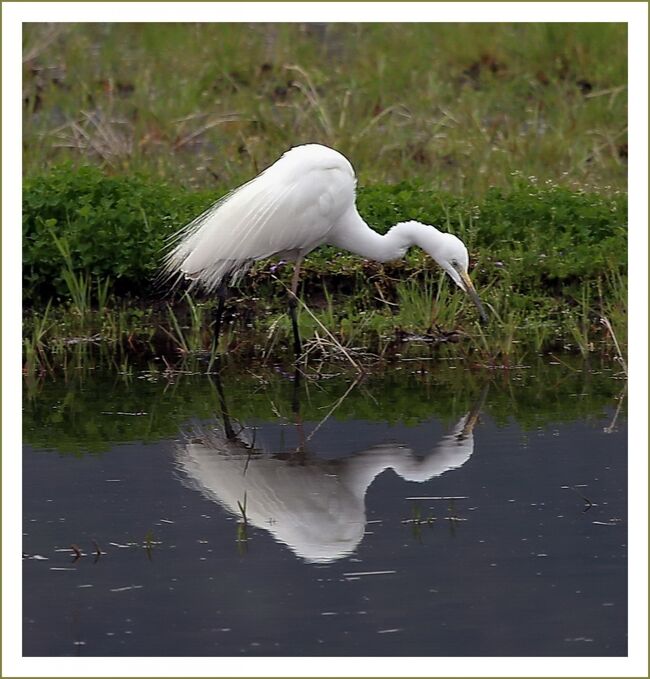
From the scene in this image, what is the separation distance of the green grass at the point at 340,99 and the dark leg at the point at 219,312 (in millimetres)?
1856

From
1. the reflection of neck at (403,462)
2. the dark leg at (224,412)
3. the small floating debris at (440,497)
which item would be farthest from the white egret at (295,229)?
the small floating debris at (440,497)

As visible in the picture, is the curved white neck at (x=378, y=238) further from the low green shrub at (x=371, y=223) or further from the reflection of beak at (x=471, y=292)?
the low green shrub at (x=371, y=223)

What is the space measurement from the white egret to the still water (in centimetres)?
68

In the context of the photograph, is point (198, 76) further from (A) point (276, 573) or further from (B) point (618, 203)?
(A) point (276, 573)

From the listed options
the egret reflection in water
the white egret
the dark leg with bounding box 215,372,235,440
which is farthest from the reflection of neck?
the white egret

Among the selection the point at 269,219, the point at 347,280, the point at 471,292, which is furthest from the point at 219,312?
the point at 471,292

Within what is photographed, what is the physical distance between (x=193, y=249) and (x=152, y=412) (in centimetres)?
133

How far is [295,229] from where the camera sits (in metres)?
7.78

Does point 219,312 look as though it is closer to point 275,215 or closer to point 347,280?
point 275,215

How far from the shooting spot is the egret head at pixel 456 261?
769cm

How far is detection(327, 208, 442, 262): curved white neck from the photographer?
7.84m

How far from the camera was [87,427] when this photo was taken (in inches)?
257

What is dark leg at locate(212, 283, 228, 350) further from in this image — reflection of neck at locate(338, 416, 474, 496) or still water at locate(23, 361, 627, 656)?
reflection of neck at locate(338, 416, 474, 496)

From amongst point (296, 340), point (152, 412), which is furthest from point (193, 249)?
point (152, 412)
